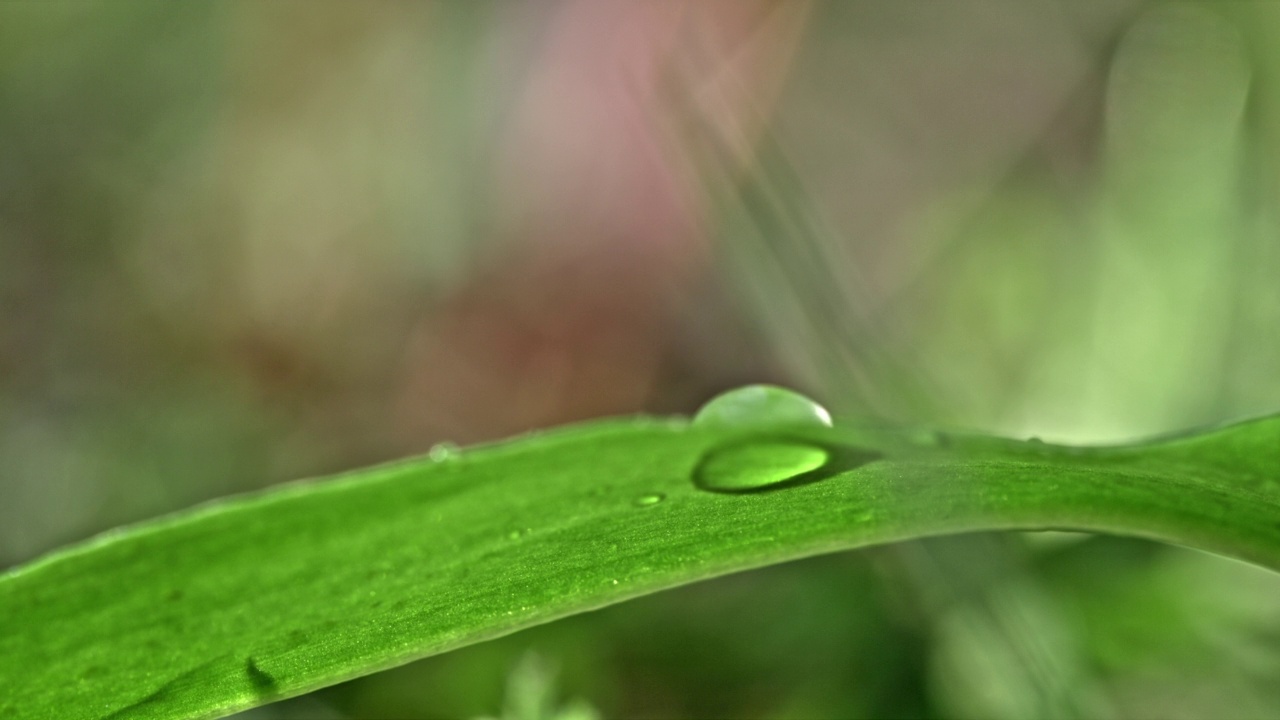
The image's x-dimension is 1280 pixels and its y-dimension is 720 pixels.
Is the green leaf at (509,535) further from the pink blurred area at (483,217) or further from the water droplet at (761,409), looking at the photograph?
the pink blurred area at (483,217)

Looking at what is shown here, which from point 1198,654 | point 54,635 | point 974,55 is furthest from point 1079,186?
point 54,635

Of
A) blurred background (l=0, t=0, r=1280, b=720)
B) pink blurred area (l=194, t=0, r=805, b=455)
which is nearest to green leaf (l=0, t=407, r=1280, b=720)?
blurred background (l=0, t=0, r=1280, b=720)

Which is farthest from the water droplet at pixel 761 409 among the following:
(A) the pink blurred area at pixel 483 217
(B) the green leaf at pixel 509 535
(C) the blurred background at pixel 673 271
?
(A) the pink blurred area at pixel 483 217

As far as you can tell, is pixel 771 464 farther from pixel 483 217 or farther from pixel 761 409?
pixel 483 217

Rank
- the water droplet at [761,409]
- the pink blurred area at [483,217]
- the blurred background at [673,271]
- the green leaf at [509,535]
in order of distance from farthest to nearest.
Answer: the pink blurred area at [483,217], the blurred background at [673,271], the water droplet at [761,409], the green leaf at [509,535]

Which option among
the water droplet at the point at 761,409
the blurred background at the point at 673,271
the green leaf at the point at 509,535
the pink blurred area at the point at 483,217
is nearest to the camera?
the green leaf at the point at 509,535
